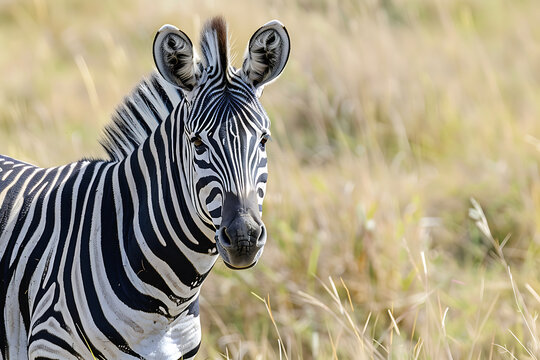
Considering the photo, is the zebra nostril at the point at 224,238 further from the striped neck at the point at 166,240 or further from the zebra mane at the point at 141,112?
the zebra mane at the point at 141,112

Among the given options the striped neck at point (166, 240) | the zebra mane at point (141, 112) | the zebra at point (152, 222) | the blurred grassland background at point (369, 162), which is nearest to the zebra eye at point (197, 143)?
the zebra at point (152, 222)

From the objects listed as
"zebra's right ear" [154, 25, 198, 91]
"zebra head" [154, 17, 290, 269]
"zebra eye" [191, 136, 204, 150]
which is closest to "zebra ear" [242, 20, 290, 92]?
"zebra head" [154, 17, 290, 269]

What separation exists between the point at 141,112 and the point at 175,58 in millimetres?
443

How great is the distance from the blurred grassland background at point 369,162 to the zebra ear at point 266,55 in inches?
30.9

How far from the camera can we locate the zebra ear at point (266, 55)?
8.68 feet

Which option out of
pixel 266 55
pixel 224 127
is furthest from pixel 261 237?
pixel 266 55

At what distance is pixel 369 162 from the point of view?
601cm

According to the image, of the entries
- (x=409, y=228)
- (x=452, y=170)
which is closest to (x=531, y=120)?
(x=452, y=170)

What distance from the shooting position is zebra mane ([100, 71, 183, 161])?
2984 mm

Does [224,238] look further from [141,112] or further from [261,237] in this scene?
[141,112]

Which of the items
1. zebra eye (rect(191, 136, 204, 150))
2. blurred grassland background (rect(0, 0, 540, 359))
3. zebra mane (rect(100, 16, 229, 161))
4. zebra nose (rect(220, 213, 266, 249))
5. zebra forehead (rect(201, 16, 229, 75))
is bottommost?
blurred grassland background (rect(0, 0, 540, 359))

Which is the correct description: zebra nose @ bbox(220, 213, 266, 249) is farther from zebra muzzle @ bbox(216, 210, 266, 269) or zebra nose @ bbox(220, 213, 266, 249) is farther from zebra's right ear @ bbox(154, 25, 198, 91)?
zebra's right ear @ bbox(154, 25, 198, 91)

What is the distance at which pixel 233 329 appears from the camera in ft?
15.0

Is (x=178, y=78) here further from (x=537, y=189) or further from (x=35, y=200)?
(x=537, y=189)
